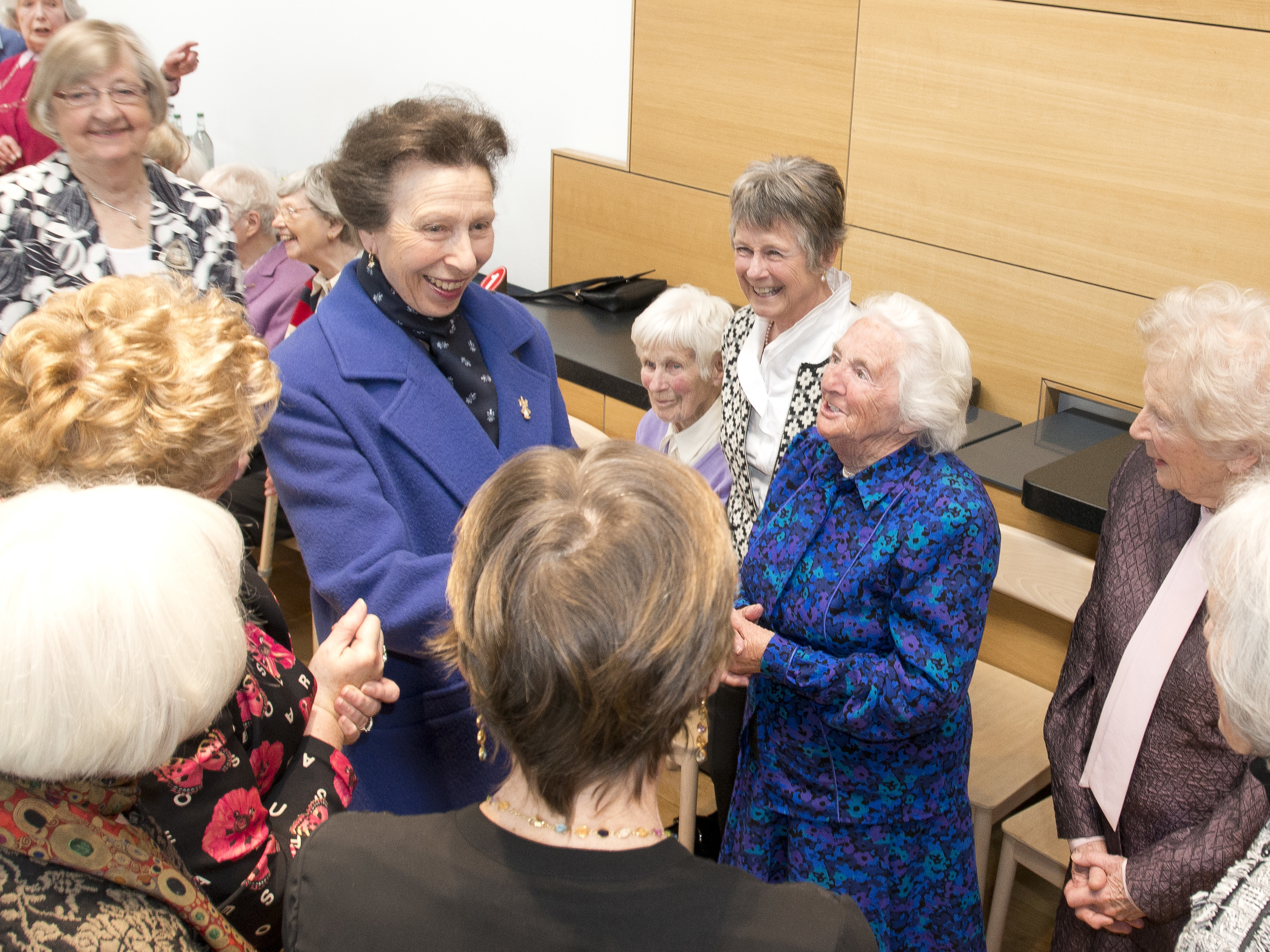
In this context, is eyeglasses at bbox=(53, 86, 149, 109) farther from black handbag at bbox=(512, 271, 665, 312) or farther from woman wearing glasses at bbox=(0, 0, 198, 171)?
black handbag at bbox=(512, 271, 665, 312)

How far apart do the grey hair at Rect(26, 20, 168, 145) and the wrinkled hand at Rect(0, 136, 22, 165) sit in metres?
1.39

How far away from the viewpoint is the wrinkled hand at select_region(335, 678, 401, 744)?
4.58 feet

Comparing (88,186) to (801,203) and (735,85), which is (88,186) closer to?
(801,203)

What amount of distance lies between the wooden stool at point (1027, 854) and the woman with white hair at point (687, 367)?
93 centimetres

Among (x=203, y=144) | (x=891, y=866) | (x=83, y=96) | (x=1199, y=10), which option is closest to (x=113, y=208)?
(x=83, y=96)

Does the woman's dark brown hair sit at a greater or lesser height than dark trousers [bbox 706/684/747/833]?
greater

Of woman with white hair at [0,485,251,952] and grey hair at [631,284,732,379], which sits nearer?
woman with white hair at [0,485,251,952]

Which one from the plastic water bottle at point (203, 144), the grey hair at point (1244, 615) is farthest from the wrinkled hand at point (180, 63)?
the grey hair at point (1244, 615)

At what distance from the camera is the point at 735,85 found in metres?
3.50

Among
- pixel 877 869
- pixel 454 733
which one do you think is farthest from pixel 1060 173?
pixel 454 733

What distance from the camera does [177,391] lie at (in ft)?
4.06

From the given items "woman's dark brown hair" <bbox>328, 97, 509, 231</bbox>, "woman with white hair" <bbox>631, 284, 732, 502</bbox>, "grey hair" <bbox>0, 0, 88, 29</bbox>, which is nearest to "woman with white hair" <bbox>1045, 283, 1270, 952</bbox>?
"woman with white hair" <bbox>631, 284, 732, 502</bbox>

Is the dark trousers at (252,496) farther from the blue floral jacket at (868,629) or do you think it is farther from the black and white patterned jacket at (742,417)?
the blue floral jacket at (868,629)

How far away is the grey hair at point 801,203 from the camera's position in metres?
2.23
